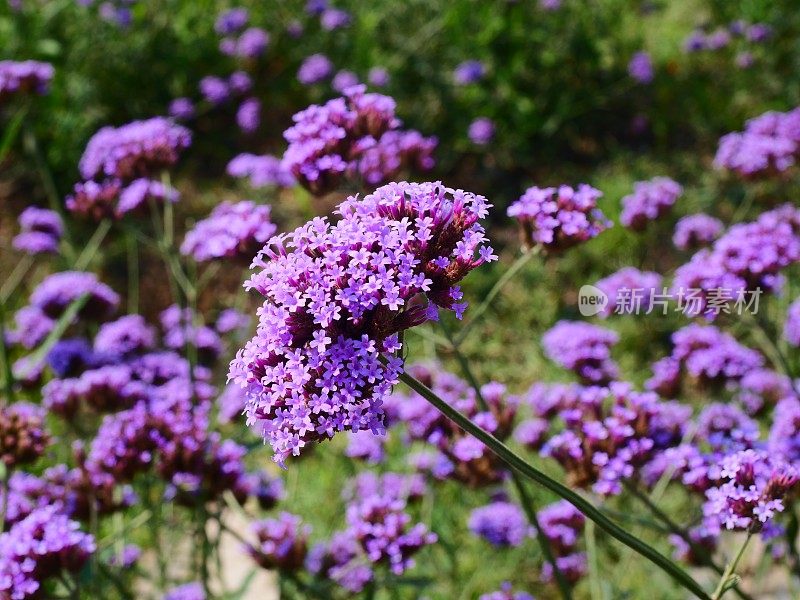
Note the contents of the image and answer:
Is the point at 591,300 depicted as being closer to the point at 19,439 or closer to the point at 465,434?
the point at 465,434

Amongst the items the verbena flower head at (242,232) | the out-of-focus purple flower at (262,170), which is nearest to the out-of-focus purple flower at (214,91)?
the out-of-focus purple flower at (262,170)

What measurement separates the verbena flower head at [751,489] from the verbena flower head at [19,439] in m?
1.78

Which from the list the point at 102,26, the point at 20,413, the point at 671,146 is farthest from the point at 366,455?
the point at 102,26

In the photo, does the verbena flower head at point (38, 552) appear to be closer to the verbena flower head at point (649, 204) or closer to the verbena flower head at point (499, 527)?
the verbena flower head at point (499, 527)

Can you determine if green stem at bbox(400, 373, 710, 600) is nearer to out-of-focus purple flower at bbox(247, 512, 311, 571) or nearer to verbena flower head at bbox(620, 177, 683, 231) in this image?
out-of-focus purple flower at bbox(247, 512, 311, 571)

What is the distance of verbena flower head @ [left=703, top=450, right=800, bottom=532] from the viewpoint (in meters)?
1.61

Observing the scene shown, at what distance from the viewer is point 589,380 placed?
3.11m

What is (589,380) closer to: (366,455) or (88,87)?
(366,455)

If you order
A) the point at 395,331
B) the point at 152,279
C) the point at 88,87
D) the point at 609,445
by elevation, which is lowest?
the point at 395,331

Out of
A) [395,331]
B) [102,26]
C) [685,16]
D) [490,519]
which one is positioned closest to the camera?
[395,331]

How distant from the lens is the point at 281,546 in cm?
244

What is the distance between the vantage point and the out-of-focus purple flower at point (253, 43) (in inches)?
265

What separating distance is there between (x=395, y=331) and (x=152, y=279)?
5.07 metres

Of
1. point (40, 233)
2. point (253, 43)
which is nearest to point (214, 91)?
point (253, 43)
